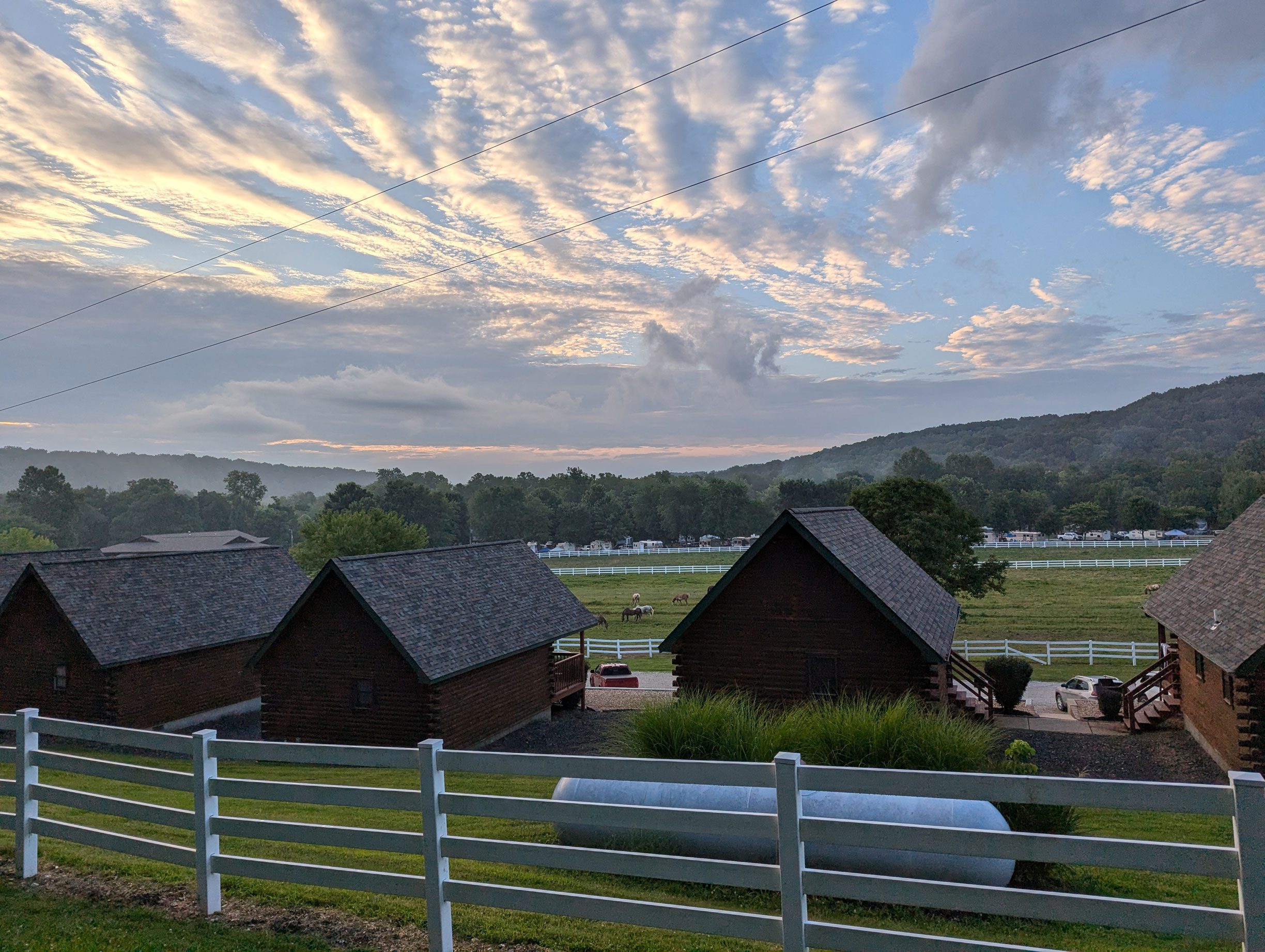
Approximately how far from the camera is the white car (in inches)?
1075

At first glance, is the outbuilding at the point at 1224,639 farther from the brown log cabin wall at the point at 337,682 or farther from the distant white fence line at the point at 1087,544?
the distant white fence line at the point at 1087,544

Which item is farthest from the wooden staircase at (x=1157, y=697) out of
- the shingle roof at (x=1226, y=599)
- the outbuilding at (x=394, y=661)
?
the outbuilding at (x=394, y=661)

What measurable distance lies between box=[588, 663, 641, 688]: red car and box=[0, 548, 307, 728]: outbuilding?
43.8ft

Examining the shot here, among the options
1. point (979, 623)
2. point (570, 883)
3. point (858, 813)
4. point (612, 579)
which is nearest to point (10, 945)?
point (570, 883)

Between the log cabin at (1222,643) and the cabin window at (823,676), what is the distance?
7988 mm

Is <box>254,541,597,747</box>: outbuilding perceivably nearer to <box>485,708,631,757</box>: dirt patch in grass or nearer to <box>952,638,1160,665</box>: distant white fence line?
<box>485,708,631,757</box>: dirt patch in grass

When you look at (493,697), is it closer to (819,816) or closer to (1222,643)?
(819,816)

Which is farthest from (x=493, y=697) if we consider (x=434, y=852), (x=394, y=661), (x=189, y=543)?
(x=189, y=543)

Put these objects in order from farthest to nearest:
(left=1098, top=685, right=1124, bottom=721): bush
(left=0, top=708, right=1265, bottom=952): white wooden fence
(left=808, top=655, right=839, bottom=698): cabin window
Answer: (left=1098, top=685, right=1124, bottom=721): bush → (left=808, top=655, right=839, bottom=698): cabin window → (left=0, top=708, right=1265, bottom=952): white wooden fence

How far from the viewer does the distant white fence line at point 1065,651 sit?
111 feet

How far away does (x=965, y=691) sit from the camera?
27.6 metres

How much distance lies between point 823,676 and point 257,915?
620 inches

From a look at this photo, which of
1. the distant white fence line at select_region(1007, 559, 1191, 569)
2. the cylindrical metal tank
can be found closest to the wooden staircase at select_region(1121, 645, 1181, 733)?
the cylindrical metal tank

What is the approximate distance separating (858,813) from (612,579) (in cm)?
7262
